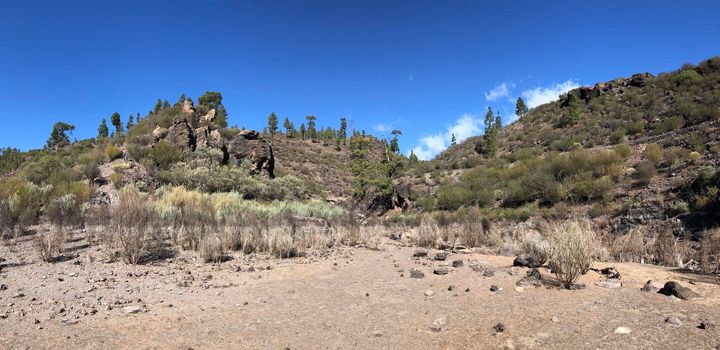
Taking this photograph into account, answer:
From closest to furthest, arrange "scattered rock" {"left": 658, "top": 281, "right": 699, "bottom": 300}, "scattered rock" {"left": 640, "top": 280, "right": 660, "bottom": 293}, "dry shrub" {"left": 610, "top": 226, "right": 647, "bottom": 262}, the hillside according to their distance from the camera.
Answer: "scattered rock" {"left": 658, "top": 281, "right": 699, "bottom": 300} < "scattered rock" {"left": 640, "top": 280, "right": 660, "bottom": 293} < "dry shrub" {"left": 610, "top": 226, "right": 647, "bottom": 262} < the hillside

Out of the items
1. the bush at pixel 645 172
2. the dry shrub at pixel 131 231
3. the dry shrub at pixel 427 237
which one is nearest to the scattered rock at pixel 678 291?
the dry shrub at pixel 427 237

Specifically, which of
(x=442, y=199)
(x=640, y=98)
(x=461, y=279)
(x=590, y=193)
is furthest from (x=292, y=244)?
(x=640, y=98)

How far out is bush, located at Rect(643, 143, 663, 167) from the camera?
19.1m

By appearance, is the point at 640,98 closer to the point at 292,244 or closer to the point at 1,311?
the point at 292,244

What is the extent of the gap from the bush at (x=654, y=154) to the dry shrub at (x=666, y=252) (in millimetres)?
12148

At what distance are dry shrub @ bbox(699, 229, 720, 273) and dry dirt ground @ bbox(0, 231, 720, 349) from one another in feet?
2.21

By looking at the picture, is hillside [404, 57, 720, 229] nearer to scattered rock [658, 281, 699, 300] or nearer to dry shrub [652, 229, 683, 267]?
dry shrub [652, 229, 683, 267]

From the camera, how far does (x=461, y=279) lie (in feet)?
23.4

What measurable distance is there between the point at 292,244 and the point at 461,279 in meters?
4.55

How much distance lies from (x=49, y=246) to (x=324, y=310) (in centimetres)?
576

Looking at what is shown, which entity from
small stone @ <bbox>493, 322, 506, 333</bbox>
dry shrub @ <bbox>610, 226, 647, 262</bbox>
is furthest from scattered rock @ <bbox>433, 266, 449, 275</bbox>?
dry shrub @ <bbox>610, 226, 647, 262</bbox>

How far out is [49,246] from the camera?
7.73 metres

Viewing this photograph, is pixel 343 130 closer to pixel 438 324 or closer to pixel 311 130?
pixel 311 130

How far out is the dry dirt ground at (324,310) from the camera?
13.5ft
